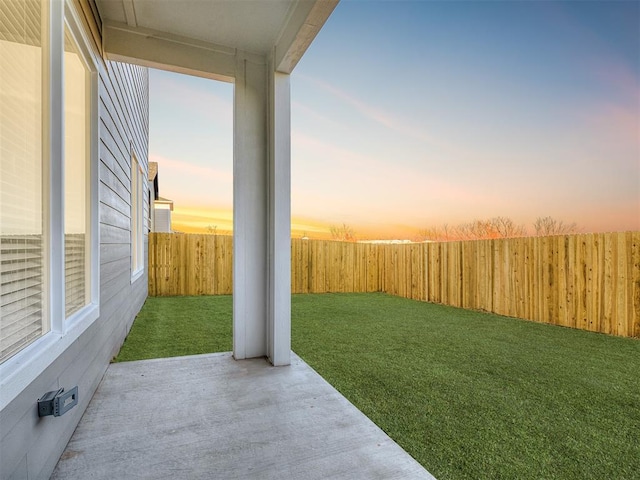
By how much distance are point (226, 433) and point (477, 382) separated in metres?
1.82

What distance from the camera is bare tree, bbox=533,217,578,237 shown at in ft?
19.6

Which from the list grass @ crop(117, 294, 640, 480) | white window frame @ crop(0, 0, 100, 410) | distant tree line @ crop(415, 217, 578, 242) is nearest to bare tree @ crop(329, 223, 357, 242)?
distant tree line @ crop(415, 217, 578, 242)

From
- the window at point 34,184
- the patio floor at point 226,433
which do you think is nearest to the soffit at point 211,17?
the window at point 34,184

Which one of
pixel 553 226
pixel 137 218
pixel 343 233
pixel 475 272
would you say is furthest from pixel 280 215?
pixel 343 233

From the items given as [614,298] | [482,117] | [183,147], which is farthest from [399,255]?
[183,147]

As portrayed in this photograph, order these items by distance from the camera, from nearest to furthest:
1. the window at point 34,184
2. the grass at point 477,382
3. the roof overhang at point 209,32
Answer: the window at point 34,184, the grass at point 477,382, the roof overhang at point 209,32

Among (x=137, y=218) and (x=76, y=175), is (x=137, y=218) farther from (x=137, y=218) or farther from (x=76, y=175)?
(x=76, y=175)

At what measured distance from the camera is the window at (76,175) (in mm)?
1791

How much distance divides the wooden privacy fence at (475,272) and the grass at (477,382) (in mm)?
401

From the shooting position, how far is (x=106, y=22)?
2.56m

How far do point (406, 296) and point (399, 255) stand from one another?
0.98 meters

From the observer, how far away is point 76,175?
198 cm

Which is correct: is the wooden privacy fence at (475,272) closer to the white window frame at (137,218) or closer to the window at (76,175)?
the white window frame at (137,218)

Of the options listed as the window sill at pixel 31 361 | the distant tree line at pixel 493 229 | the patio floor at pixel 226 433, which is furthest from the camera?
the distant tree line at pixel 493 229
